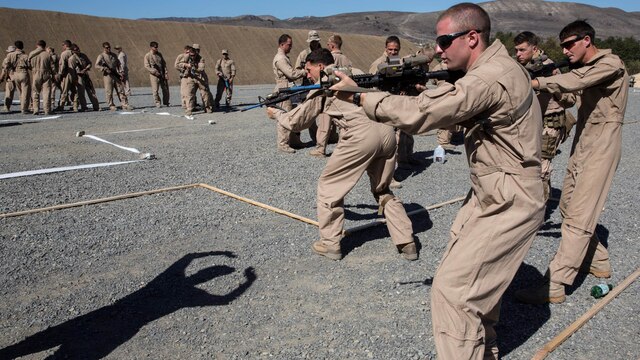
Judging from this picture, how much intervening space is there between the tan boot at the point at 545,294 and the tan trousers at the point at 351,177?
42.8 inches

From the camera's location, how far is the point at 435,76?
3025 mm

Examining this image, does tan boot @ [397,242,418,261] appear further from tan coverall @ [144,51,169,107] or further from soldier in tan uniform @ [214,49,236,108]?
tan coverall @ [144,51,169,107]

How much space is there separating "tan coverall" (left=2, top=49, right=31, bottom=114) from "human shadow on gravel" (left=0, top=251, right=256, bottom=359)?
12538 millimetres

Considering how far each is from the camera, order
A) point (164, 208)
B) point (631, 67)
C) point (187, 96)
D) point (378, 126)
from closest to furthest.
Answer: point (378, 126) → point (164, 208) → point (187, 96) → point (631, 67)

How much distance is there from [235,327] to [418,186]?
443 centimetres

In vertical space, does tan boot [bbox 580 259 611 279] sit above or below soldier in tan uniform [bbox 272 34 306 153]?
below

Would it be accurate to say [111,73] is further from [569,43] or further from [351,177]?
[569,43]

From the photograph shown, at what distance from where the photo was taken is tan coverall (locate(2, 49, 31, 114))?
14141mm

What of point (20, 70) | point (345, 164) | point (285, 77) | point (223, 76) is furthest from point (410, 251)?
point (20, 70)

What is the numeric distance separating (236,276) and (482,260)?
2364mm

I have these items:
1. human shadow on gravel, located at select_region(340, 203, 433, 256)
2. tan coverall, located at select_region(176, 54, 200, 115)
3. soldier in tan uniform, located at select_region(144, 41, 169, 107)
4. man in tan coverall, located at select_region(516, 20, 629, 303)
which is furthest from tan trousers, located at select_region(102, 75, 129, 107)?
man in tan coverall, located at select_region(516, 20, 629, 303)

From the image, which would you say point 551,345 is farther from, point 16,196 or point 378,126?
point 16,196

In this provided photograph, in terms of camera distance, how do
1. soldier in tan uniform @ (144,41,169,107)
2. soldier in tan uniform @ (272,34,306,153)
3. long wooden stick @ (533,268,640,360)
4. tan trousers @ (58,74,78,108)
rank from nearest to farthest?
1. long wooden stick @ (533,268,640,360)
2. soldier in tan uniform @ (272,34,306,153)
3. tan trousers @ (58,74,78,108)
4. soldier in tan uniform @ (144,41,169,107)

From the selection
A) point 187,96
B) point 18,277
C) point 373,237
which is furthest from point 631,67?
point 18,277
